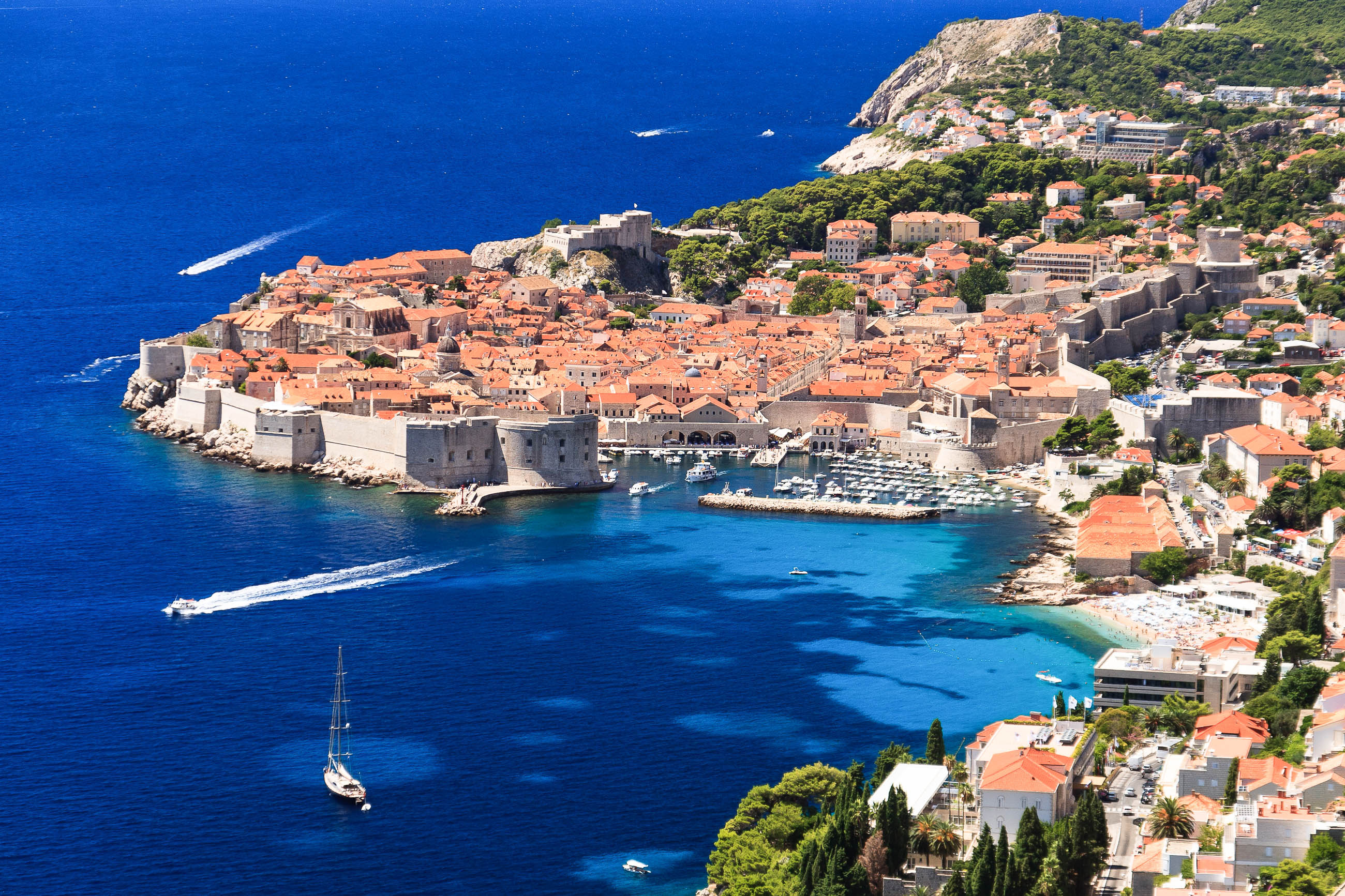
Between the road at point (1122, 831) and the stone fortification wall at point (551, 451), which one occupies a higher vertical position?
the stone fortification wall at point (551, 451)

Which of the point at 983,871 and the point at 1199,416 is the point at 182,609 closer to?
the point at 983,871

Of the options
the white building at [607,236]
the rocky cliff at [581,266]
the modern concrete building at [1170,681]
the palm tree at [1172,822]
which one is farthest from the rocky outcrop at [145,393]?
the palm tree at [1172,822]

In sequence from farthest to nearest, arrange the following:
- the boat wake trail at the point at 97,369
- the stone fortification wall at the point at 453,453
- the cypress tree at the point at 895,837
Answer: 1. the boat wake trail at the point at 97,369
2. the stone fortification wall at the point at 453,453
3. the cypress tree at the point at 895,837

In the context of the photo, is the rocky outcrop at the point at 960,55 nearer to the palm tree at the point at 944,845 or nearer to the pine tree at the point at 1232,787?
the pine tree at the point at 1232,787

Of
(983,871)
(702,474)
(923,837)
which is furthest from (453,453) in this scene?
(983,871)

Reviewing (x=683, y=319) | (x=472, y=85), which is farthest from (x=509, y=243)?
(x=472, y=85)

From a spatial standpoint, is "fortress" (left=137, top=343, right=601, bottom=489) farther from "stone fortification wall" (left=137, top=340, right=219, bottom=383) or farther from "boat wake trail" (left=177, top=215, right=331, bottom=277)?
"boat wake trail" (left=177, top=215, right=331, bottom=277)
